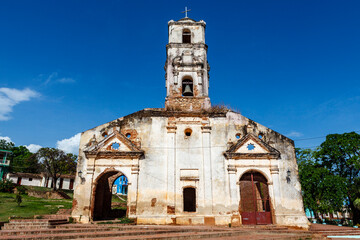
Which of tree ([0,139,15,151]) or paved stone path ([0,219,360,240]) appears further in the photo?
tree ([0,139,15,151])

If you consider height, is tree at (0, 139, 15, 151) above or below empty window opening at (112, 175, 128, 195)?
above

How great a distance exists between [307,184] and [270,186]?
11.8 metres

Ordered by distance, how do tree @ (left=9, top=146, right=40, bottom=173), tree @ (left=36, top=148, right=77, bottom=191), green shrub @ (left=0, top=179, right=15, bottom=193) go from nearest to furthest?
green shrub @ (left=0, top=179, right=15, bottom=193), tree @ (left=36, top=148, right=77, bottom=191), tree @ (left=9, top=146, right=40, bottom=173)

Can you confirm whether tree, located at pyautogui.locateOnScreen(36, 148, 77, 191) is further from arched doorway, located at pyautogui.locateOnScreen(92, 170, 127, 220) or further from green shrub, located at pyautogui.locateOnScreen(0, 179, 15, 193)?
arched doorway, located at pyautogui.locateOnScreen(92, 170, 127, 220)

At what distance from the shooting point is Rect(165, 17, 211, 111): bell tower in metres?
A: 17.9

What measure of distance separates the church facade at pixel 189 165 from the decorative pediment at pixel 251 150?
59 millimetres

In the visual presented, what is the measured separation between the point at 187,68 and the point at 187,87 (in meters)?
1.50

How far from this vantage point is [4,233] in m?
10.2

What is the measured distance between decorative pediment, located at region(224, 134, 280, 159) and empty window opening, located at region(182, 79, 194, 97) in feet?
16.2

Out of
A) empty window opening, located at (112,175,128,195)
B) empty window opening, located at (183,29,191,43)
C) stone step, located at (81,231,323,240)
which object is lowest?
stone step, located at (81,231,323,240)

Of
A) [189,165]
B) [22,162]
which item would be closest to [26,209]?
[189,165]

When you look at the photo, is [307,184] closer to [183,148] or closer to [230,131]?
[230,131]

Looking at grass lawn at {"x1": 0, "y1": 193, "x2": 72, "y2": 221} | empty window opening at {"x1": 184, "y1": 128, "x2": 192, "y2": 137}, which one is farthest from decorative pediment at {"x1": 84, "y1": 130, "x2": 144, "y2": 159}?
grass lawn at {"x1": 0, "y1": 193, "x2": 72, "y2": 221}

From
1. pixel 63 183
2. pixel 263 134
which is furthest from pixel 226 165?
pixel 63 183
